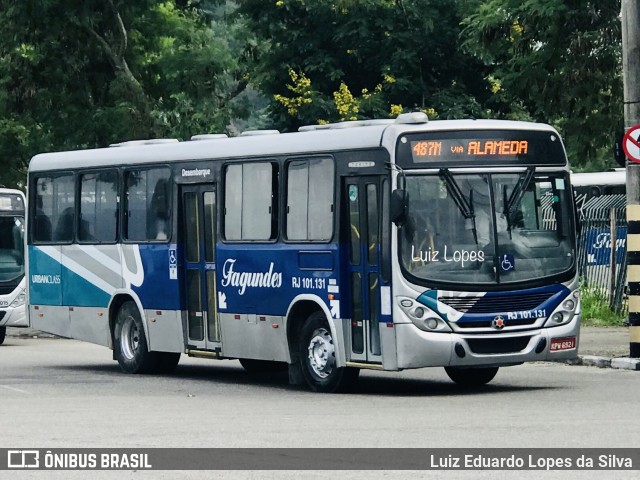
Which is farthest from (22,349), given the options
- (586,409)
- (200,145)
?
(586,409)

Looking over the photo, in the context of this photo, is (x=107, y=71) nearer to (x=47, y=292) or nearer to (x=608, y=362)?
(x=47, y=292)

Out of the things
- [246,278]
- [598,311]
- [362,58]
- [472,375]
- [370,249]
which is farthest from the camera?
[362,58]

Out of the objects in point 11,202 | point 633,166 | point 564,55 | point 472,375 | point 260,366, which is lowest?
point 260,366

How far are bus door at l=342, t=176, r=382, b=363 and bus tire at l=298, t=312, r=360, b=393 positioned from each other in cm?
37

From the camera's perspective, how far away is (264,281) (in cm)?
2039

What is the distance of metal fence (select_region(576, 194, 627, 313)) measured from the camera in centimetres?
2959

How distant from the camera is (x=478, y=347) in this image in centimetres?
1825

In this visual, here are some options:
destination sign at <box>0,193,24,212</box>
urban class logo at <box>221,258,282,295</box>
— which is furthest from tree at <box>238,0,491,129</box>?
urban class logo at <box>221,258,282,295</box>

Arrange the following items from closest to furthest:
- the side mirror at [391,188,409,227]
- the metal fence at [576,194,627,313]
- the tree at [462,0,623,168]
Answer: the side mirror at [391,188,409,227] < the metal fence at [576,194,627,313] < the tree at [462,0,623,168]

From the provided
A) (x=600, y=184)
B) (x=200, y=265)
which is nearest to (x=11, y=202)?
(x=200, y=265)

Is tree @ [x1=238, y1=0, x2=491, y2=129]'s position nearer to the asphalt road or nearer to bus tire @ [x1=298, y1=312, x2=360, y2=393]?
the asphalt road

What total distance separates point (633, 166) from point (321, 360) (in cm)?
557

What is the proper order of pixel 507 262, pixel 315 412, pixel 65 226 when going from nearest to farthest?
pixel 315 412 < pixel 507 262 < pixel 65 226
